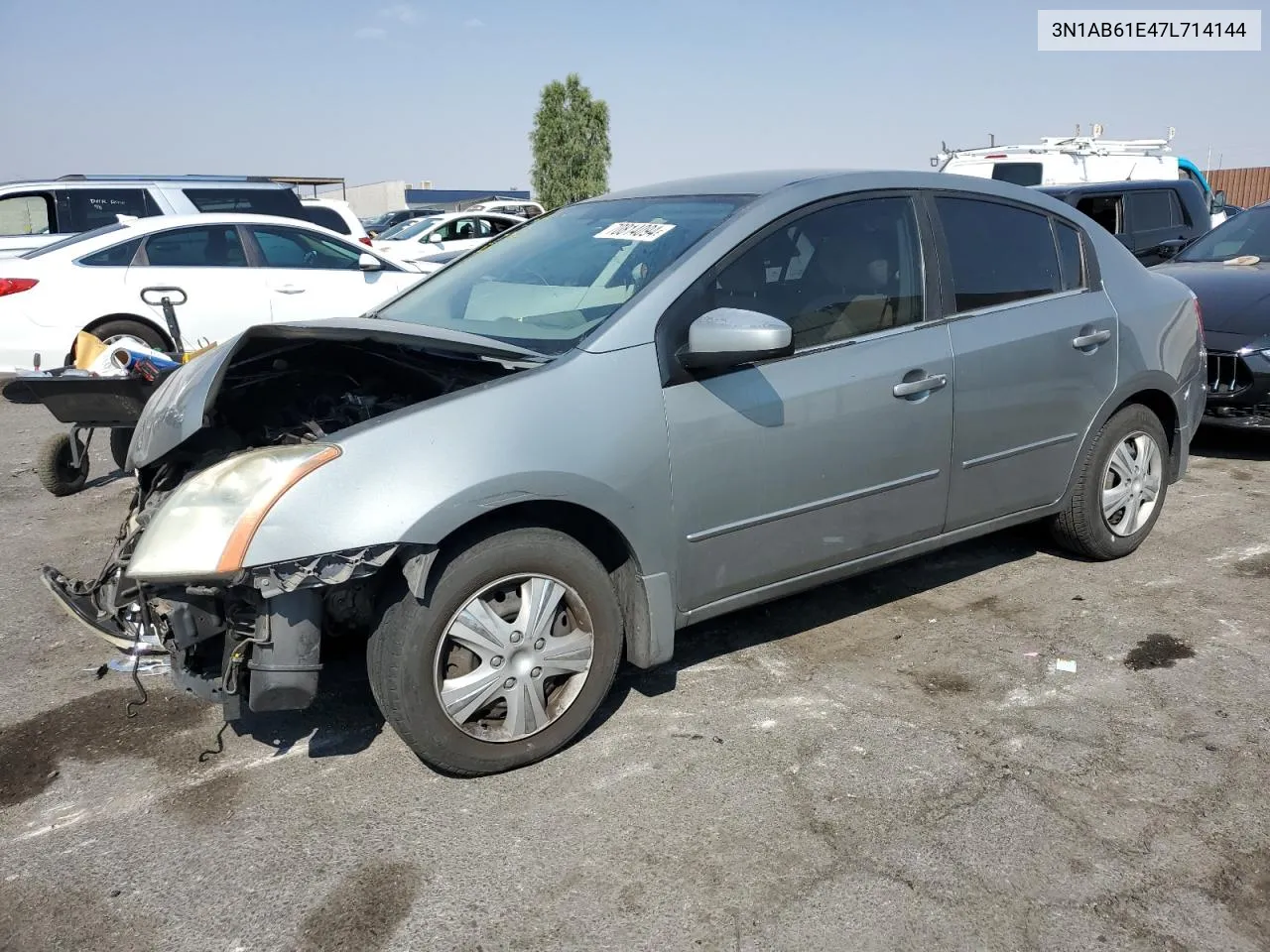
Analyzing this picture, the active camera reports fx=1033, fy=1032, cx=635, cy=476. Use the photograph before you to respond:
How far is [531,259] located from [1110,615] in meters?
2.71

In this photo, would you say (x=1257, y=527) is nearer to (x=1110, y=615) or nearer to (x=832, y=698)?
(x=1110, y=615)

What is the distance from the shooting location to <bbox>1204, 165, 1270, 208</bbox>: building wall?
31.2 meters

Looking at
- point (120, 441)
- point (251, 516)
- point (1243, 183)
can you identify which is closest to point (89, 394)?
point (120, 441)

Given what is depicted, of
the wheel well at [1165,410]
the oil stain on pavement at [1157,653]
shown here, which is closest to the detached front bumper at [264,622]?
the oil stain on pavement at [1157,653]

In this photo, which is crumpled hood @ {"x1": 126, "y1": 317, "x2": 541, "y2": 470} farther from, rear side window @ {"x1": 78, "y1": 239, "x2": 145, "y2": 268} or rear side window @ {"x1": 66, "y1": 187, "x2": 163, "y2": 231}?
rear side window @ {"x1": 66, "y1": 187, "x2": 163, "y2": 231}

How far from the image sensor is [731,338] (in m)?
3.06

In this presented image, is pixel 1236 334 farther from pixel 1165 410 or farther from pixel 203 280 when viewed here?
pixel 203 280

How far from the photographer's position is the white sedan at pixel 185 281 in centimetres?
852

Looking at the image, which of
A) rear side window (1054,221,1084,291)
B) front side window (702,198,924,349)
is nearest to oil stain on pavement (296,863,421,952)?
front side window (702,198,924,349)

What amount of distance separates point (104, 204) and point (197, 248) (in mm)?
3170

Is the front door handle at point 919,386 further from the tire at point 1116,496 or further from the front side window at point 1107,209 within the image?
the front side window at point 1107,209

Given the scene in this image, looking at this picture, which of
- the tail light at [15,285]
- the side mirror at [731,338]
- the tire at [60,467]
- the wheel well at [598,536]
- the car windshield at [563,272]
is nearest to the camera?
the wheel well at [598,536]

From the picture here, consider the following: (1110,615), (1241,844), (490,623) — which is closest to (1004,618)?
(1110,615)

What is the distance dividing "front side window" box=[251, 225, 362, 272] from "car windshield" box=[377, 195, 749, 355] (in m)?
5.45
